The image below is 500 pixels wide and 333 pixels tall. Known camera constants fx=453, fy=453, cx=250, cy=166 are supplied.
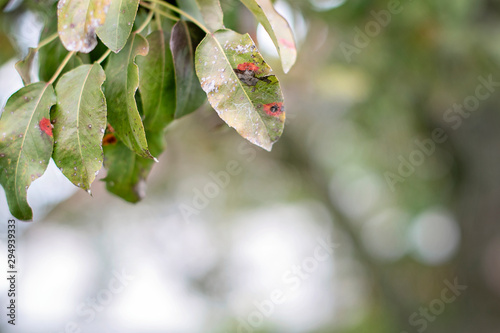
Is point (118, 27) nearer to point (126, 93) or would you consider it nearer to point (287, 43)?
point (126, 93)

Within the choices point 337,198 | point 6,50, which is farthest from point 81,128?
point 337,198

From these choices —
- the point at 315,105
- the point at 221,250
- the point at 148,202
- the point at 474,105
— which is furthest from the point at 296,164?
the point at 221,250

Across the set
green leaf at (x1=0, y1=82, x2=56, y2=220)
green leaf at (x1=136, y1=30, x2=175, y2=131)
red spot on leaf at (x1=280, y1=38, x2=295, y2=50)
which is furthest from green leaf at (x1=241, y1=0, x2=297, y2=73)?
green leaf at (x1=0, y1=82, x2=56, y2=220)

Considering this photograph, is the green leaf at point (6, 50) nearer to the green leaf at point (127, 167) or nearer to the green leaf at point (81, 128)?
the green leaf at point (127, 167)

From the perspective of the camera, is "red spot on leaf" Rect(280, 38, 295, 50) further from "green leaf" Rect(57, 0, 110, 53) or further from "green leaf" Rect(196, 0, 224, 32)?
"green leaf" Rect(57, 0, 110, 53)

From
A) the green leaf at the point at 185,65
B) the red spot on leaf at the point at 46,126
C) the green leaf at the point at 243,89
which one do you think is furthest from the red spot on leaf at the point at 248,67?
the red spot on leaf at the point at 46,126

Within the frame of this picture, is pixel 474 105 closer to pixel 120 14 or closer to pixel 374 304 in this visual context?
pixel 120 14

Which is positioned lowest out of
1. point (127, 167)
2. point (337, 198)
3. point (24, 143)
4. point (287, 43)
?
point (337, 198)
